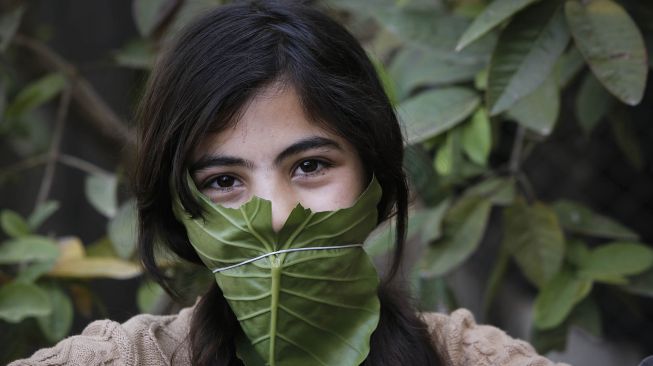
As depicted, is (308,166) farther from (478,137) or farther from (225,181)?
(478,137)

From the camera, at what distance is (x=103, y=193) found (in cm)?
246

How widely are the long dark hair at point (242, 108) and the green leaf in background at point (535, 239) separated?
0.56 m

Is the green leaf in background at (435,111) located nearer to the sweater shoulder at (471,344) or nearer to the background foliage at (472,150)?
→ the background foliage at (472,150)

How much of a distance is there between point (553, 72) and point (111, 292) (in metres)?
2.30

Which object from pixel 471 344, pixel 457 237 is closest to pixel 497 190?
pixel 457 237

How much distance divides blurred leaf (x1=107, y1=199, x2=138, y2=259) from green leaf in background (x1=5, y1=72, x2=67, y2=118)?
1.29 ft

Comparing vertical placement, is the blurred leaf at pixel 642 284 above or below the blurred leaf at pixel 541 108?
below

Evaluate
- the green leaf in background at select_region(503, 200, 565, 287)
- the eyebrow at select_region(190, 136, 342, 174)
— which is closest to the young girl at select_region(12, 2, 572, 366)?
the eyebrow at select_region(190, 136, 342, 174)

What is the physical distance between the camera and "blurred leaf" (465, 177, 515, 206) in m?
2.17

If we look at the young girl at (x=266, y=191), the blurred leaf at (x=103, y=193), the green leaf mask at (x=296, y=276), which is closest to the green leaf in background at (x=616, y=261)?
the young girl at (x=266, y=191)

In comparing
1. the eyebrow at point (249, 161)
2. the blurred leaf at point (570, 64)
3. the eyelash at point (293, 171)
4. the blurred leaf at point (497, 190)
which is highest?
the eyebrow at point (249, 161)

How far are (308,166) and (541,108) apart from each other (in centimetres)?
67

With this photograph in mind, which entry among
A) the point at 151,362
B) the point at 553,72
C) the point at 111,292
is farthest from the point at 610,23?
the point at 111,292

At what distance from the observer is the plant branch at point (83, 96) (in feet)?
9.04
